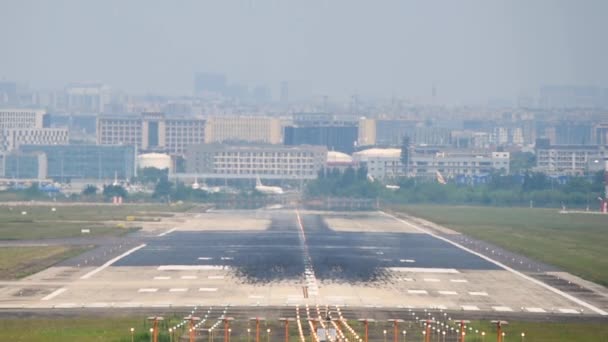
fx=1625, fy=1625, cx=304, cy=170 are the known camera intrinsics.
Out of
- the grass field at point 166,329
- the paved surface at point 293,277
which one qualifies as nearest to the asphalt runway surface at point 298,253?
the paved surface at point 293,277

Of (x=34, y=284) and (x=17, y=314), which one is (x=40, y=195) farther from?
(x=17, y=314)

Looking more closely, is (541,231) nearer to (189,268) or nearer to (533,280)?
(533,280)

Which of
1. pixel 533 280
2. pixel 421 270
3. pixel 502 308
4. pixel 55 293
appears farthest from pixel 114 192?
pixel 502 308

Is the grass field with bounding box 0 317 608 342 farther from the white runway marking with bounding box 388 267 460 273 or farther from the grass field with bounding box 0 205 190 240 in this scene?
the grass field with bounding box 0 205 190 240

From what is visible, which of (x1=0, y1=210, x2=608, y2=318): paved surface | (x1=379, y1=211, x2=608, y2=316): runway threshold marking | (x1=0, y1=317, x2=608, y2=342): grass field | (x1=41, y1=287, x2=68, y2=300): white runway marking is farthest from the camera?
(x1=41, y1=287, x2=68, y2=300): white runway marking

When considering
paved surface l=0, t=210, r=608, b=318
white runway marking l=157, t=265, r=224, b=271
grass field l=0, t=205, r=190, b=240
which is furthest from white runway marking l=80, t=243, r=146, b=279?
grass field l=0, t=205, r=190, b=240

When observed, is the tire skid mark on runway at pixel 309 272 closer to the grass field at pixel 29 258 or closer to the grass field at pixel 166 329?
the grass field at pixel 166 329

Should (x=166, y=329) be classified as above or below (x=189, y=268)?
below
